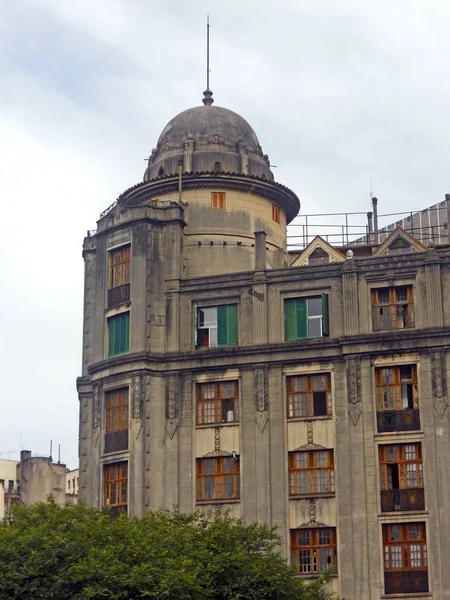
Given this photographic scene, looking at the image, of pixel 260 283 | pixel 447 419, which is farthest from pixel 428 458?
pixel 260 283

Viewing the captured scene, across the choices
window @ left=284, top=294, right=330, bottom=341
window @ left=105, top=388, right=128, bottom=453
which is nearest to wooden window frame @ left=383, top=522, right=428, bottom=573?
window @ left=284, top=294, right=330, bottom=341

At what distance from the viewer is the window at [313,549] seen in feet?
199

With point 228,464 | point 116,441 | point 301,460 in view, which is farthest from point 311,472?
point 116,441

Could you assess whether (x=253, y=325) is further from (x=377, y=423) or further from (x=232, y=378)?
(x=377, y=423)

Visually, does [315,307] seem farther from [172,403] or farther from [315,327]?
[172,403]

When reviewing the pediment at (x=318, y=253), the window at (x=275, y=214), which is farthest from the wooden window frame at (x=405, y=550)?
the window at (x=275, y=214)

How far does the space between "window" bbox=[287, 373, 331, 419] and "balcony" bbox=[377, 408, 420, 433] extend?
8.61 ft

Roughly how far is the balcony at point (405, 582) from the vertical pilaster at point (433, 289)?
1168 centimetres

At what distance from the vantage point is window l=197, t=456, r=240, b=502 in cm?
6288

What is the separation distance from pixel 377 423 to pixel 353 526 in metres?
4.96

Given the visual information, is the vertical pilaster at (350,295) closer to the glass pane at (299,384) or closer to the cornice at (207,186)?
the glass pane at (299,384)

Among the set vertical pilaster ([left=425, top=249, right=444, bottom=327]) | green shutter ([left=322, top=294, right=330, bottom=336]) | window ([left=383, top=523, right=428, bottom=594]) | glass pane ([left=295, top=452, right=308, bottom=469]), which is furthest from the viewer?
green shutter ([left=322, top=294, right=330, bottom=336])

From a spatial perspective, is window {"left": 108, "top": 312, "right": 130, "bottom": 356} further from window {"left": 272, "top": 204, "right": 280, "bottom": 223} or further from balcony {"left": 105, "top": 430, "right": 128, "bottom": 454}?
window {"left": 272, "top": 204, "right": 280, "bottom": 223}

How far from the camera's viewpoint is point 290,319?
64.5 m
